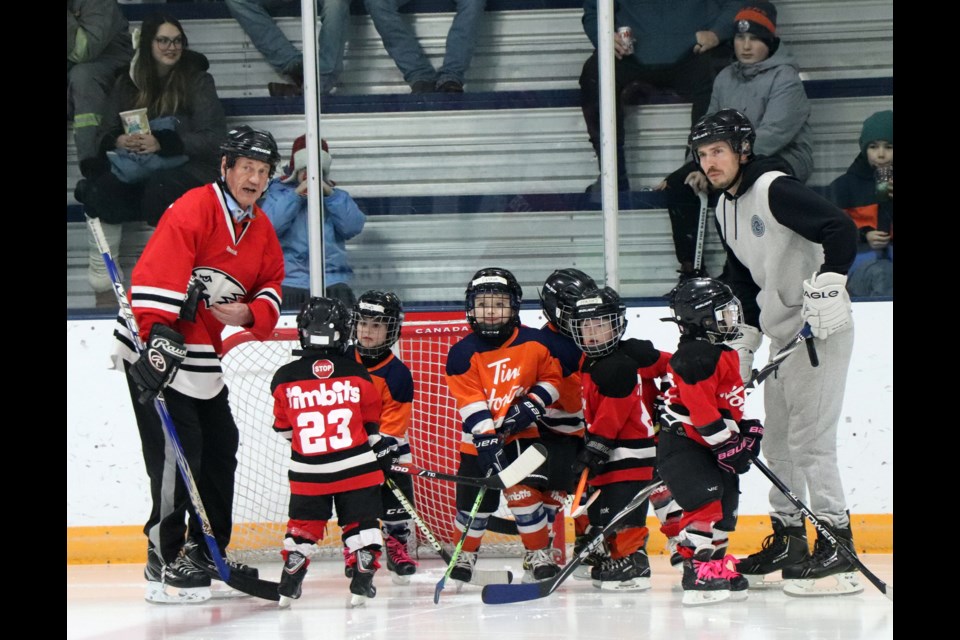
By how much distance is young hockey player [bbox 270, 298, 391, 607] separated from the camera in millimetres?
3348

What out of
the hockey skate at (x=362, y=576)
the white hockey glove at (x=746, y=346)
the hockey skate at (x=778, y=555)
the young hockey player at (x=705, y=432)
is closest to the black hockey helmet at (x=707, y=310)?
the young hockey player at (x=705, y=432)

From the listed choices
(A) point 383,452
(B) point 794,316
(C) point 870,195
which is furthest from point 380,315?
(C) point 870,195

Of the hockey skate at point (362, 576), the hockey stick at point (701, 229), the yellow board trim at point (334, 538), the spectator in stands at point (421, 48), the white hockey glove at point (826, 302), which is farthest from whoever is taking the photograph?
the spectator in stands at point (421, 48)

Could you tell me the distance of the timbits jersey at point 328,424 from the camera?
11.0 ft

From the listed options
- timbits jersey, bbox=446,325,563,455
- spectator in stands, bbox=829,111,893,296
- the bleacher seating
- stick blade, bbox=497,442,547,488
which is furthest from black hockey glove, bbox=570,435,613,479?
spectator in stands, bbox=829,111,893,296

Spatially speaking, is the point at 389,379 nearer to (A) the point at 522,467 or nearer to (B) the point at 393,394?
(B) the point at 393,394

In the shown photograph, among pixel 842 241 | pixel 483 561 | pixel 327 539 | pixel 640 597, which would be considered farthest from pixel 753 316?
pixel 327 539

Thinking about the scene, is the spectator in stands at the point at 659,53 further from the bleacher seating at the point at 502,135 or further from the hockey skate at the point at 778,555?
the hockey skate at the point at 778,555

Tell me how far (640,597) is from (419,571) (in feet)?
2.84

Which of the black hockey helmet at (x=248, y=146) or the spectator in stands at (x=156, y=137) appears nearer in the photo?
the black hockey helmet at (x=248, y=146)

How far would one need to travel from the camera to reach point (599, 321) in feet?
11.5

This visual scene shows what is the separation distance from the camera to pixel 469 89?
4.44m

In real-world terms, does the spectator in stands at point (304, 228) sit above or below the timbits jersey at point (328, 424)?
above

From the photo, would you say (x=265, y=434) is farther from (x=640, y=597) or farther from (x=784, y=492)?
(x=784, y=492)
